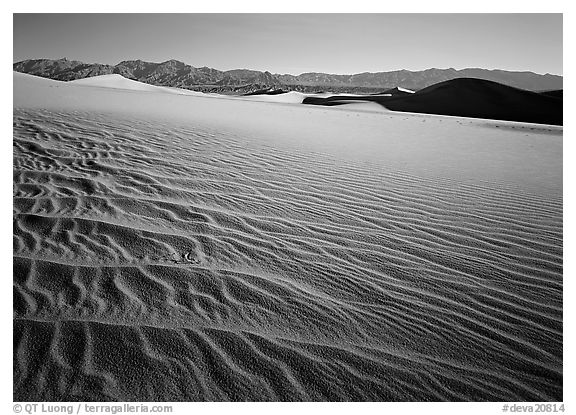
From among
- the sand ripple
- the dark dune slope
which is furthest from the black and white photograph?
the dark dune slope

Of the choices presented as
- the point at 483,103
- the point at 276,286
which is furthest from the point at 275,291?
the point at 483,103

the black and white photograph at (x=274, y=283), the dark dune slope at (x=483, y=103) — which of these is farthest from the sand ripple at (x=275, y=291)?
the dark dune slope at (x=483, y=103)

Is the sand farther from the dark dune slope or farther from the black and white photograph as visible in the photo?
the dark dune slope

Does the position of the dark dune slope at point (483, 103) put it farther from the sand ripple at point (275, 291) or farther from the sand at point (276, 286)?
the sand ripple at point (275, 291)

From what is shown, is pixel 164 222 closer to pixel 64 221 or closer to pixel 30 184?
pixel 64 221

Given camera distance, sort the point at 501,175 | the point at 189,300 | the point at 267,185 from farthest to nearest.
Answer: the point at 501,175 < the point at 267,185 < the point at 189,300

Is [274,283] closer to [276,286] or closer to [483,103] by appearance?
[276,286]
